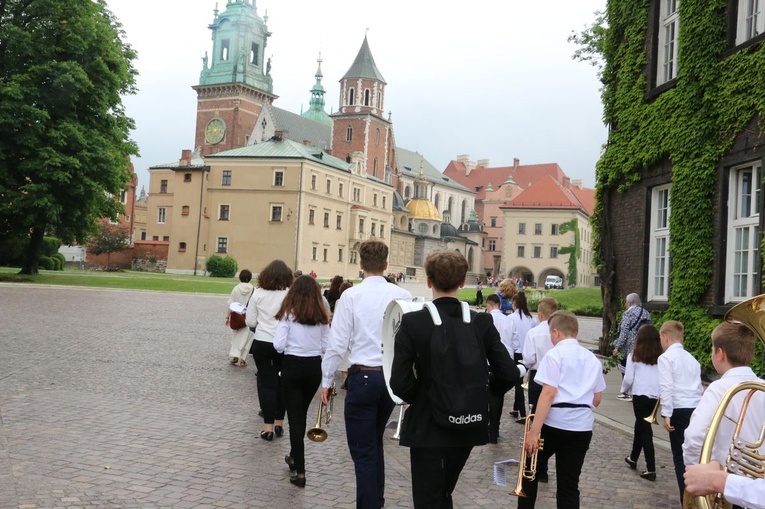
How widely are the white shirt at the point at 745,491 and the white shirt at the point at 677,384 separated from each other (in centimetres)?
373

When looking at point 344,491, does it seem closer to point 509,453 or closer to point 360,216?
point 509,453

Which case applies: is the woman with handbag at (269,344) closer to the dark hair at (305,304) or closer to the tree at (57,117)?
the dark hair at (305,304)

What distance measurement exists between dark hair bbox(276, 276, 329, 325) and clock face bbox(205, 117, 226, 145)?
9984 cm

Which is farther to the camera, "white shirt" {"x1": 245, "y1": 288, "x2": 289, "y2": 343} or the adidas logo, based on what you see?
"white shirt" {"x1": 245, "y1": 288, "x2": 289, "y2": 343}

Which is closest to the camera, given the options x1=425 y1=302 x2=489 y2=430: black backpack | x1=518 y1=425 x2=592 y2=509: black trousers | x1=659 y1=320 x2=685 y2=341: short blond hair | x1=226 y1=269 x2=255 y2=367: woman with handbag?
x1=425 y1=302 x2=489 y2=430: black backpack

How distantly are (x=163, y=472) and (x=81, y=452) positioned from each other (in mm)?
1018

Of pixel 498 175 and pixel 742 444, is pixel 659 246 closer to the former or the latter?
pixel 742 444

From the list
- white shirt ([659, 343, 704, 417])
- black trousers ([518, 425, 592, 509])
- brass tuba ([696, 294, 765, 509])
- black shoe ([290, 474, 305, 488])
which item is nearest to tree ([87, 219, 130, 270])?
black shoe ([290, 474, 305, 488])

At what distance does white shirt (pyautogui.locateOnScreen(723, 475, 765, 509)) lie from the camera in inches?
116

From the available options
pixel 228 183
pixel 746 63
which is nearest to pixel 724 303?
pixel 746 63

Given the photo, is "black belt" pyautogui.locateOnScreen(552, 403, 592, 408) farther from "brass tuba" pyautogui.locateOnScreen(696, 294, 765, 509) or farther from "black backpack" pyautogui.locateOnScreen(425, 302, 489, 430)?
"brass tuba" pyautogui.locateOnScreen(696, 294, 765, 509)

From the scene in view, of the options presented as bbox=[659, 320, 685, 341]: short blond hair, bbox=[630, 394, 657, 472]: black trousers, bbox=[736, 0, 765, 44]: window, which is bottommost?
bbox=[630, 394, 657, 472]: black trousers

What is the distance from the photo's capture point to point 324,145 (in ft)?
374

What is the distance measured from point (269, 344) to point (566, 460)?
12.6 ft
